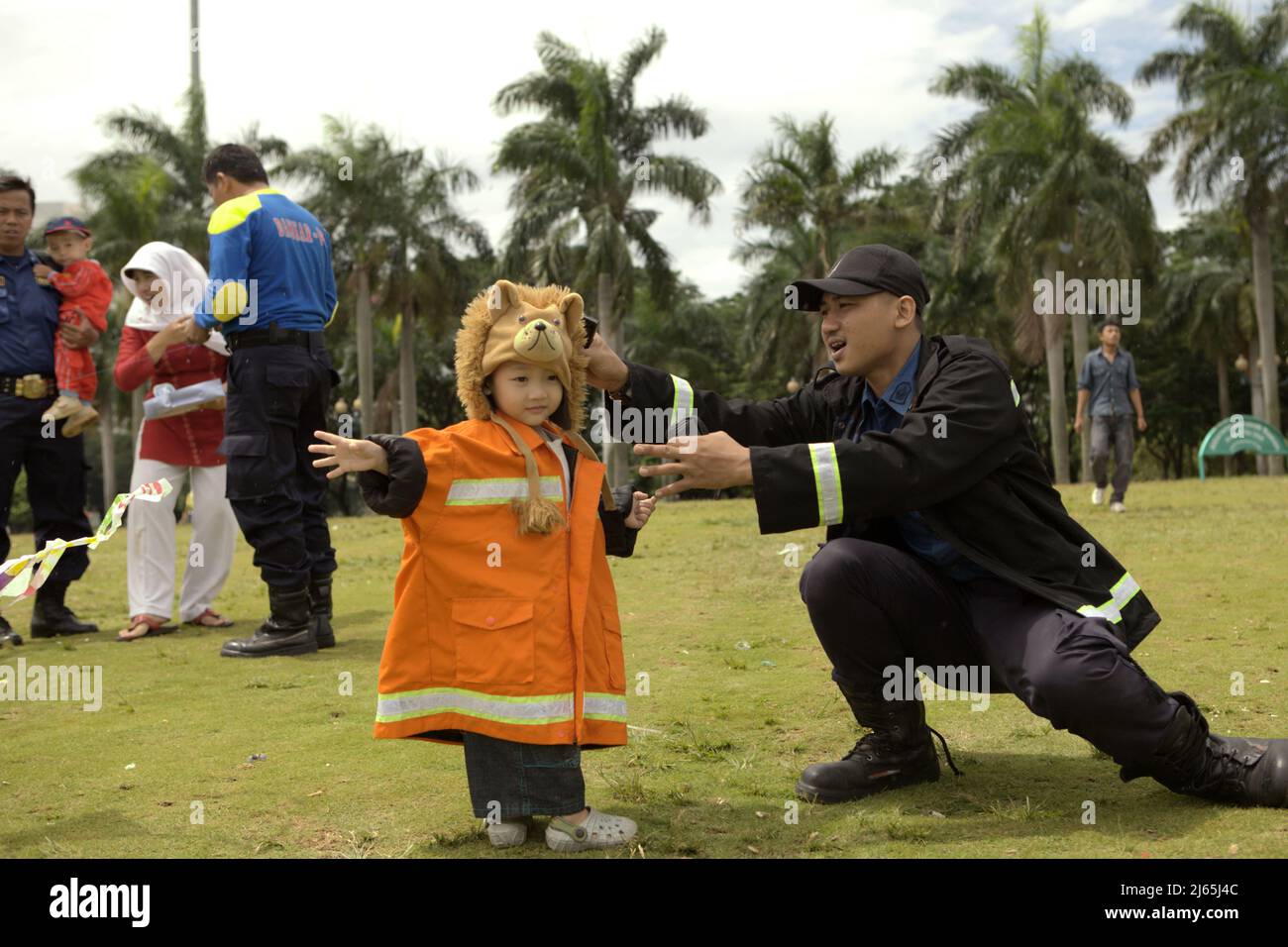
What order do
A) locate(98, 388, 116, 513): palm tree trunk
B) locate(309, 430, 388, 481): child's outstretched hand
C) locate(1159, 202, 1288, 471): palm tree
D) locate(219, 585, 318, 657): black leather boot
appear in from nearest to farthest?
1. locate(309, 430, 388, 481): child's outstretched hand
2. locate(219, 585, 318, 657): black leather boot
3. locate(98, 388, 116, 513): palm tree trunk
4. locate(1159, 202, 1288, 471): palm tree

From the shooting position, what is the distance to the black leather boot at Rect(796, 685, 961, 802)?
3.89 m

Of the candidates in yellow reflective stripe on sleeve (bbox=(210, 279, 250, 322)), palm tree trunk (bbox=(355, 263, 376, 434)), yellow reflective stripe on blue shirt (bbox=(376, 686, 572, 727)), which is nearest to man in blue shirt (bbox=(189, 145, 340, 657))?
yellow reflective stripe on sleeve (bbox=(210, 279, 250, 322))

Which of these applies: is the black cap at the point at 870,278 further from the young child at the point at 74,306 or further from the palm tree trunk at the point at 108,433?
the palm tree trunk at the point at 108,433

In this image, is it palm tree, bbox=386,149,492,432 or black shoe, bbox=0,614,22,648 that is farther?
palm tree, bbox=386,149,492,432

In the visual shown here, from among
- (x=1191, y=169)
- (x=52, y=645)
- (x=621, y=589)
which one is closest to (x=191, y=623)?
(x=52, y=645)

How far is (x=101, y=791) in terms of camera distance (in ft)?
13.5

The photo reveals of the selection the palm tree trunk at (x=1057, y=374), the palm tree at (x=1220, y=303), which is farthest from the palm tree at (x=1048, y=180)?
the palm tree at (x=1220, y=303)

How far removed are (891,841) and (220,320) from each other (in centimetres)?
452

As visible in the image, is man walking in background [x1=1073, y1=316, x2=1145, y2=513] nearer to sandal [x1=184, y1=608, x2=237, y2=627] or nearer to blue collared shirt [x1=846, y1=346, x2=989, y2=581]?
sandal [x1=184, y1=608, x2=237, y2=627]

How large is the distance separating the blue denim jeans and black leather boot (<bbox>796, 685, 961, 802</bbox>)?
31.6 inches

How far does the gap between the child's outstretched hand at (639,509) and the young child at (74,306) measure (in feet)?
15.3

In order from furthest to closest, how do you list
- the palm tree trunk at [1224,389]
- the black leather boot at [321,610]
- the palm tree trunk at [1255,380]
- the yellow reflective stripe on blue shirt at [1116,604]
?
the palm tree trunk at [1224,389] → the palm tree trunk at [1255,380] → the black leather boot at [321,610] → the yellow reflective stripe on blue shirt at [1116,604]

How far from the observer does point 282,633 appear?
258 inches

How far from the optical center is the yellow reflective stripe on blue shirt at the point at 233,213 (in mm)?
6434
